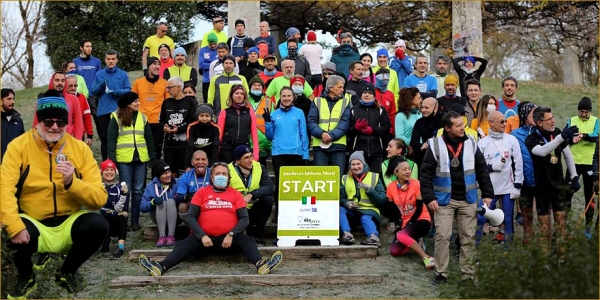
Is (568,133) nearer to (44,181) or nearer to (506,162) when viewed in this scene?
(506,162)

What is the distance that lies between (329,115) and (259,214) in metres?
1.83

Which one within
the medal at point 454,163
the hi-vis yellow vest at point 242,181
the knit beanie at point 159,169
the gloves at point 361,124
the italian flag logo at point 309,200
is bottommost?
the italian flag logo at point 309,200

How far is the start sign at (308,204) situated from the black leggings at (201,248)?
0.84 meters

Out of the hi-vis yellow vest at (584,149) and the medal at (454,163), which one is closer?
the medal at (454,163)

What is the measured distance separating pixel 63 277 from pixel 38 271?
8.8 inches

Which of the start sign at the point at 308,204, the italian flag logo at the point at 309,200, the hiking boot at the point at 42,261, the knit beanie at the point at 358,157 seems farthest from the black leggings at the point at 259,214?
the hiking boot at the point at 42,261

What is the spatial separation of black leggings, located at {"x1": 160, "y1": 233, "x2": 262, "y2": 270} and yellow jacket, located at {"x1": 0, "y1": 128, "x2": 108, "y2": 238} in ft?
6.17

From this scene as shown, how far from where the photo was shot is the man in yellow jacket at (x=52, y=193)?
24.6 feet

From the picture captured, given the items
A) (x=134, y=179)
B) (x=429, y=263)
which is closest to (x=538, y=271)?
(x=429, y=263)

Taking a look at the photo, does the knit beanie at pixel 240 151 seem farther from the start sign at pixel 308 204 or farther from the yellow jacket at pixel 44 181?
the yellow jacket at pixel 44 181

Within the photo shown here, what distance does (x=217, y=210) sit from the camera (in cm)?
984

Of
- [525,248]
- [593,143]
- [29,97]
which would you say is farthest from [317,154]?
[29,97]

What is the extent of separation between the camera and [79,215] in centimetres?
774

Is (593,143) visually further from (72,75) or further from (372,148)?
(72,75)
